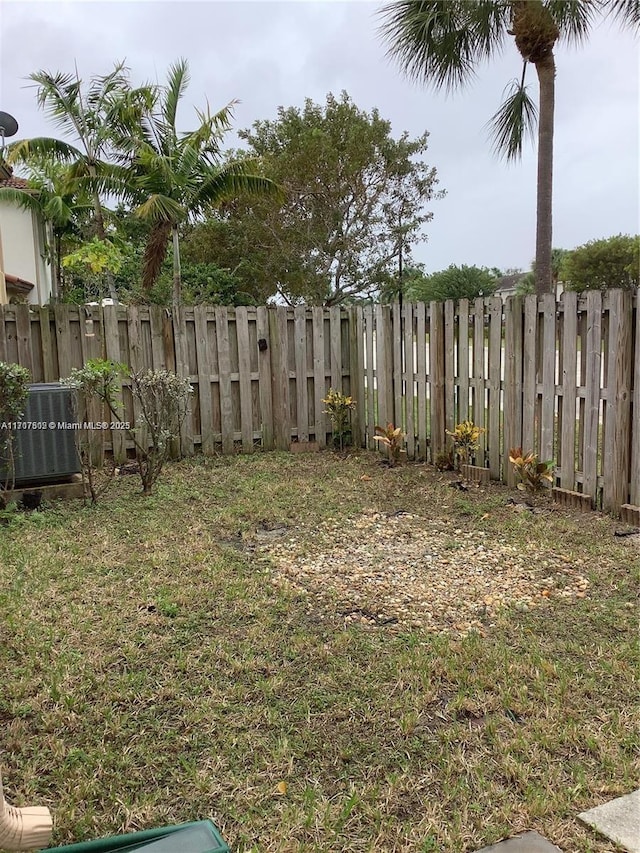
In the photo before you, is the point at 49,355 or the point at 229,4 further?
the point at 49,355

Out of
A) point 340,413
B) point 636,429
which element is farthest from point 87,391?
point 636,429

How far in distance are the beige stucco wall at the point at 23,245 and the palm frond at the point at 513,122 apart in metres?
12.5

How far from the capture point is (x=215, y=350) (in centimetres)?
665

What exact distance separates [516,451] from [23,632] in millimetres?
3739

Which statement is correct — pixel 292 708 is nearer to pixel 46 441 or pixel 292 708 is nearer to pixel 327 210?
pixel 46 441

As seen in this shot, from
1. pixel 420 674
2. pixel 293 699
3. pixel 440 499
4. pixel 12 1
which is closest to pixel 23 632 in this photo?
pixel 293 699

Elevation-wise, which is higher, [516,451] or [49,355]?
[49,355]

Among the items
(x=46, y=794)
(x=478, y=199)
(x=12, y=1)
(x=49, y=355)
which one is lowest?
(x=46, y=794)

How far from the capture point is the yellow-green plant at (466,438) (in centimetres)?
537

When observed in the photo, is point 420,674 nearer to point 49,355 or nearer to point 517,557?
point 517,557

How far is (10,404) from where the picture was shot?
4.39 metres

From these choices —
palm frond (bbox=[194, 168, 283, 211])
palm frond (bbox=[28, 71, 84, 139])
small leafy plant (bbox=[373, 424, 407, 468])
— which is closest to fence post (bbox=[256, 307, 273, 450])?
small leafy plant (bbox=[373, 424, 407, 468])

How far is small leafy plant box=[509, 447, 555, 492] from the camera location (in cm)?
473

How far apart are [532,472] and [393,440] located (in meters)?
1.72
